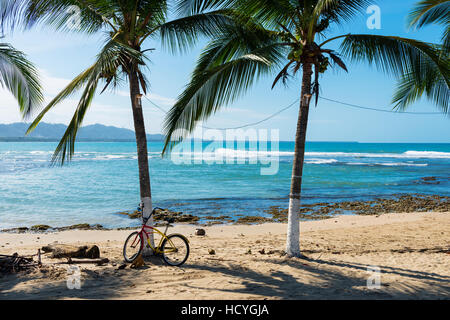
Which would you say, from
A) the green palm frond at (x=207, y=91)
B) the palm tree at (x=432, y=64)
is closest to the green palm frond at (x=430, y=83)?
the palm tree at (x=432, y=64)

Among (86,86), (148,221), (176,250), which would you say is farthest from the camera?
(148,221)

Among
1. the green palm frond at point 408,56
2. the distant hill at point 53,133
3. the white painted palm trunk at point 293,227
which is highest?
the distant hill at point 53,133

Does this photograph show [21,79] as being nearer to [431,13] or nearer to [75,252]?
[75,252]

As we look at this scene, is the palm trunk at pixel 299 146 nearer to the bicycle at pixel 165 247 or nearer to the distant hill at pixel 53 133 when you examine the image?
the bicycle at pixel 165 247

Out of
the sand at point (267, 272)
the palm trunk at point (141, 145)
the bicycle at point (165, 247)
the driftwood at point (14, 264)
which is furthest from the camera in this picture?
the palm trunk at point (141, 145)

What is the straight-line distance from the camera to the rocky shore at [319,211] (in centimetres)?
1272

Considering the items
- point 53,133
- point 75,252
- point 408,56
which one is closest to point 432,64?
point 408,56

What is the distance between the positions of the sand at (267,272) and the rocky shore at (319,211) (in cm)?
262

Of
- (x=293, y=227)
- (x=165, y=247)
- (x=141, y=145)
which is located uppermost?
(x=141, y=145)

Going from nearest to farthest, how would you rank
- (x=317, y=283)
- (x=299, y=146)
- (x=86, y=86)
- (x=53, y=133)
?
(x=86, y=86) < (x=317, y=283) < (x=299, y=146) < (x=53, y=133)

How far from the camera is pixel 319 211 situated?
51.0 feet

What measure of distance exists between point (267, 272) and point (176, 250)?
182cm
